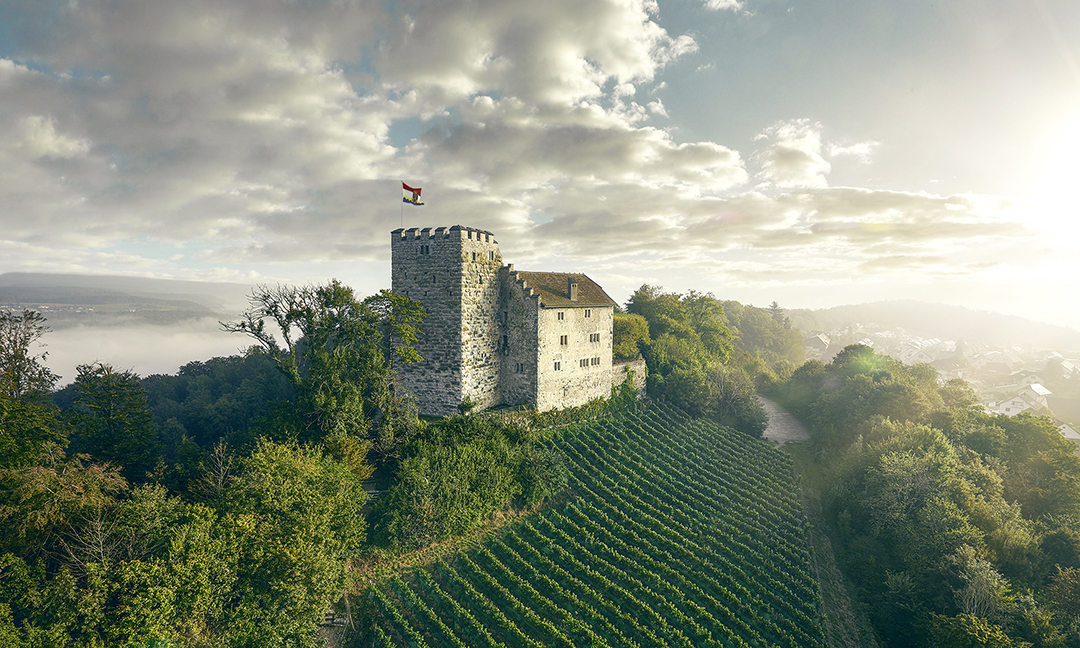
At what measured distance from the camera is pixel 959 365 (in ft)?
462

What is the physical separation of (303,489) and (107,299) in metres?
138

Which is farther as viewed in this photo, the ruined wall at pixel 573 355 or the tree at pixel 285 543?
the ruined wall at pixel 573 355

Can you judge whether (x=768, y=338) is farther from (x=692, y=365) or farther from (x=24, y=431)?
(x=24, y=431)

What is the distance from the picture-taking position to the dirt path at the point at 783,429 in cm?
6313

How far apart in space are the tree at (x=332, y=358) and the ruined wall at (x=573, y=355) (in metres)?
13.0

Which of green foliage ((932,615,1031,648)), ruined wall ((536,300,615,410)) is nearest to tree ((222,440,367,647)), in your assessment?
ruined wall ((536,300,615,410))

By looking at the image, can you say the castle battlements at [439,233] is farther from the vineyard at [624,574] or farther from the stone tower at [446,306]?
the vineyard at [624,574]

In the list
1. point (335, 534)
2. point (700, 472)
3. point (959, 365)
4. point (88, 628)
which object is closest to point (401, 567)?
point (335, 534)

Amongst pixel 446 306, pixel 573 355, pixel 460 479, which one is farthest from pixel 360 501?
pixel 573 355

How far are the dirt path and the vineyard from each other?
2143 cm

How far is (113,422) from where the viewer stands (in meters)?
29.2

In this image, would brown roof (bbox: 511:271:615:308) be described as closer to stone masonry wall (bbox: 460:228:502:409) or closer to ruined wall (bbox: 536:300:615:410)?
ruined wall (bbox: 536:300:615:410)

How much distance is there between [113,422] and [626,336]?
168 ft

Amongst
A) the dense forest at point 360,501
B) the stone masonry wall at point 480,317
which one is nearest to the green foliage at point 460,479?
the dense forest at point 360,501
